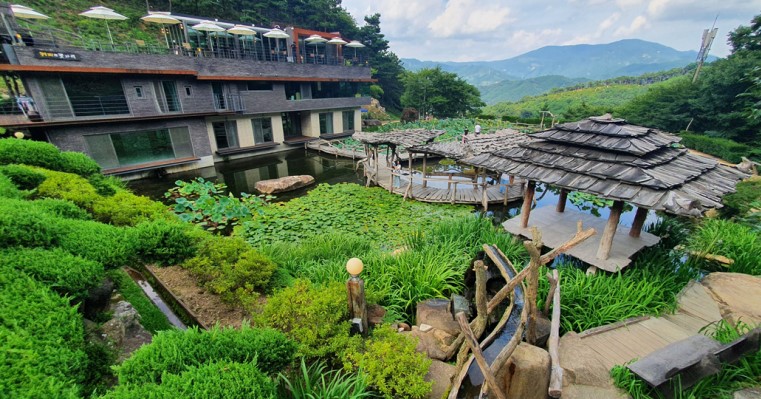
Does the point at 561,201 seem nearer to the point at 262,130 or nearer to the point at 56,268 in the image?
the point at 56,268

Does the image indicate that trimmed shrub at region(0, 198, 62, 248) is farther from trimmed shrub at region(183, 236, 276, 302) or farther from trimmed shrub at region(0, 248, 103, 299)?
trimmed shrub at region(183, 236, 276, 302)

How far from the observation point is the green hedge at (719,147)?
54.2 ft

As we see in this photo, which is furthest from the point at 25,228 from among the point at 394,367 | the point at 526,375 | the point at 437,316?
the point at 526,375

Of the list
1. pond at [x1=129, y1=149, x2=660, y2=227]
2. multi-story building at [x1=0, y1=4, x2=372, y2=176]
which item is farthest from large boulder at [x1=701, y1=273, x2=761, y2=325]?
multi-story building at [x1=0, y1=4, x2=372, y2=176]

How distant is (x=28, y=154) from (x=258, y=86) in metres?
14.3

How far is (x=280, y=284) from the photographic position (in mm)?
5066

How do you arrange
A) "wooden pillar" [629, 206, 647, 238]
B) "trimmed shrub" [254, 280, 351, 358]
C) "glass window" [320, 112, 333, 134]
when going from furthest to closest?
"glass window" [320, 112, 333, 134] < "wooden pillar" [629, 206, 647, 238] < "trimmed shrub" [254, 280, 351, 358]

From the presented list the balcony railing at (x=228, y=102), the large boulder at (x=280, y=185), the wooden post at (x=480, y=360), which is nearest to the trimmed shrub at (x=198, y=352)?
the wooden post at (x=480, y=360)

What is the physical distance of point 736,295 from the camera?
4938 mm

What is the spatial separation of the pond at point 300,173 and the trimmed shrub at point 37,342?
10647 mm

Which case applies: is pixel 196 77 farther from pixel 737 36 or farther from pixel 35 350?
pixel 737 36

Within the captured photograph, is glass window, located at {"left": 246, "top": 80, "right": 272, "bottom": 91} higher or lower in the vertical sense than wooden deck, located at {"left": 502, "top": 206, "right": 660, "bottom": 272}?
higher

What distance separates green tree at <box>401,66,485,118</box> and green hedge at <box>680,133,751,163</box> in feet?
66.0

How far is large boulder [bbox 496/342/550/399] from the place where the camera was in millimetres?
2988
